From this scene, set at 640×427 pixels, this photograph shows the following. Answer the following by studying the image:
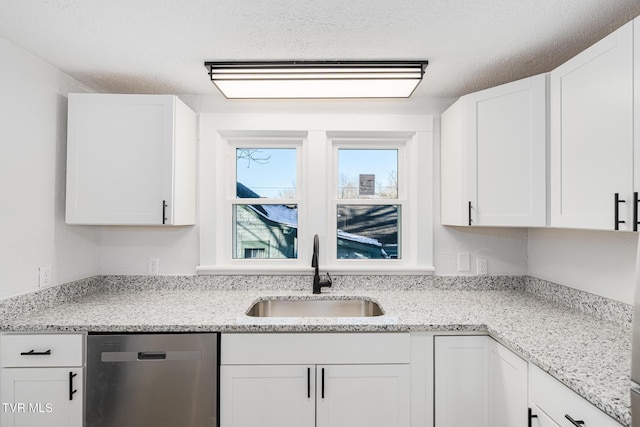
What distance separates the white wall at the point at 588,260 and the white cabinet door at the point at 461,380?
0.69 m

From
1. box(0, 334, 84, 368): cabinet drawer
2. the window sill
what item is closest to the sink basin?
the window sill

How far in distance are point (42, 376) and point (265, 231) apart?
139 cm

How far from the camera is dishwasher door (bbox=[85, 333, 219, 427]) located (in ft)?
5.11

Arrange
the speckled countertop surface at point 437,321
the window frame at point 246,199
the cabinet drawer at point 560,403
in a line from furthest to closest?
the window frame at point 246,199 < the speckled countertop surface at point 437,321 < the cabinet drawer at point 560,403

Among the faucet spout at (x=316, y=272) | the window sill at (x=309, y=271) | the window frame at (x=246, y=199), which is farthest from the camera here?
the window frame at (x=246, y=199)

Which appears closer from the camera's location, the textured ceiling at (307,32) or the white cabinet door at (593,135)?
the white cabinet door at (593,135)

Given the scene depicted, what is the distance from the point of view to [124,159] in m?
1.92

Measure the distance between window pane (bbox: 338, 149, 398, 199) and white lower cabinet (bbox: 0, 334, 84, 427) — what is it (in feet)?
5.76

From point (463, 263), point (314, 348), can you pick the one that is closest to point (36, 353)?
point (314, 348)

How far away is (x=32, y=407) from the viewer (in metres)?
1.54

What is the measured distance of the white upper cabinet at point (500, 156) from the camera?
66.4 inches

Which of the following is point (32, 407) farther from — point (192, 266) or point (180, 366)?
point (192, 266)

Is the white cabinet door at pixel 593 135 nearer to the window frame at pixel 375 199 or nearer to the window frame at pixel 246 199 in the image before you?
the window frame at pixel 375 199

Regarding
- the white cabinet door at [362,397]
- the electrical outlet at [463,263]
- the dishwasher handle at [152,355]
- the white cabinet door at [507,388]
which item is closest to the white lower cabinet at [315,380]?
the white cabinet door at [362,397]
